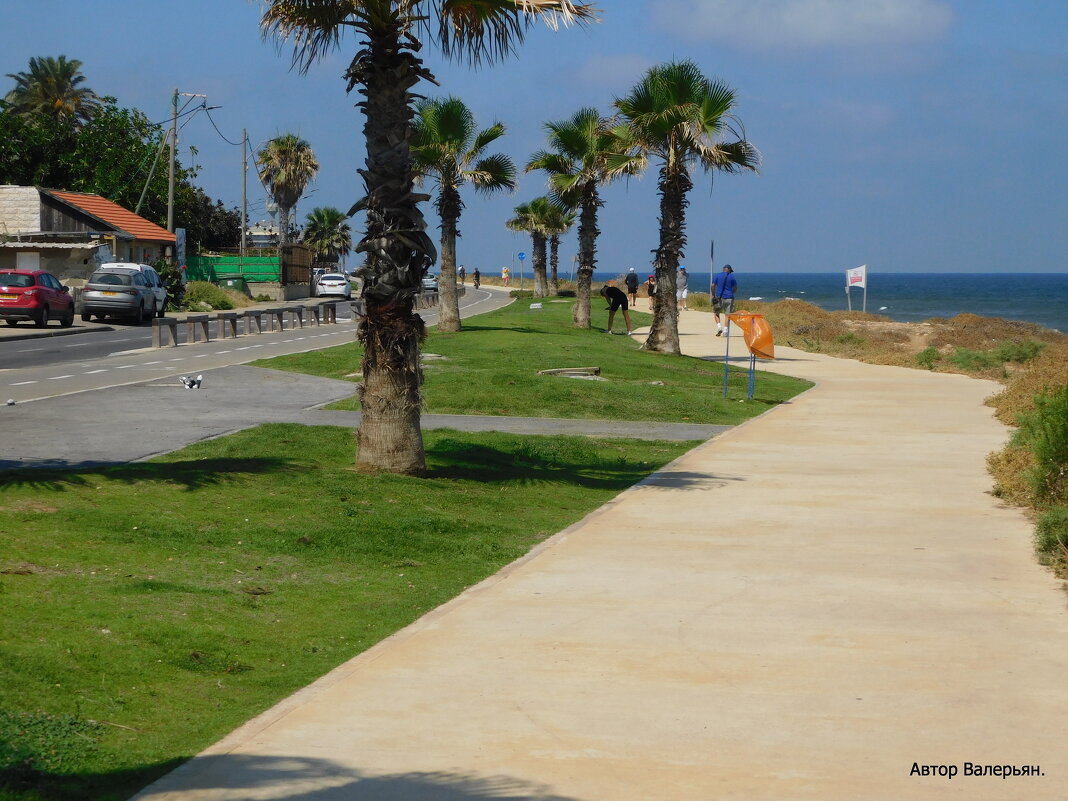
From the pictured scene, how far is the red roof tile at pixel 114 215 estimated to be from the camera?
5303cm

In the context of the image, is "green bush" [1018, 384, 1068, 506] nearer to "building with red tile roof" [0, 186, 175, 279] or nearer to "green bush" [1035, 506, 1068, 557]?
"green bush" [1035, 506, 1068, 557]

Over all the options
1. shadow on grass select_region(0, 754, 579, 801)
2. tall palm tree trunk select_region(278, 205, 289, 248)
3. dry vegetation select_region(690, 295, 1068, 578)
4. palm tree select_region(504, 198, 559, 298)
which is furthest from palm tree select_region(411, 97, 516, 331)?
tall palm tree trunk select_region(278, 205, 289, 248)

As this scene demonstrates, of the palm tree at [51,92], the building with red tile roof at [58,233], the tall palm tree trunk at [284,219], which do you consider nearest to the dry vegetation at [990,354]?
the building with red tile roof at [58,233]

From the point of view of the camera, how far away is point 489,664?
6434 mm

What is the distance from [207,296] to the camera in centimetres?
5441

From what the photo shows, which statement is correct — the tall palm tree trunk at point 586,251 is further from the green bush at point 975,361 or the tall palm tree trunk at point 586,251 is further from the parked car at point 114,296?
the parked car at point 114,296

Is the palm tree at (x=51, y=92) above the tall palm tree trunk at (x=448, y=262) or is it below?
above

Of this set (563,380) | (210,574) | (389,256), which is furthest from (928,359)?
(210,574)

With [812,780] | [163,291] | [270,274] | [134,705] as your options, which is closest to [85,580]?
[134,705]

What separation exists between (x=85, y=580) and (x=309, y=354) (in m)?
18.6

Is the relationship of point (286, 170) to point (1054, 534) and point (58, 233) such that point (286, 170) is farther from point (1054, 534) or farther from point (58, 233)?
point (1054, 534)

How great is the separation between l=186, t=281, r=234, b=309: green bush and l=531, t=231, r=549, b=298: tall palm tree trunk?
2093 cm

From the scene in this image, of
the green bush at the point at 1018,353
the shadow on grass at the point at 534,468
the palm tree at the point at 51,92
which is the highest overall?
the palm tree at the point at 51,92

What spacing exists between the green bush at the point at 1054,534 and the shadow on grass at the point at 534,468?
3796mm
